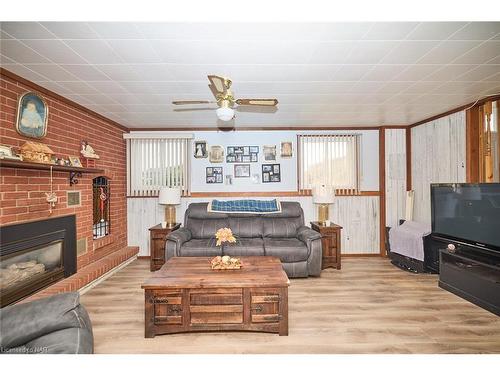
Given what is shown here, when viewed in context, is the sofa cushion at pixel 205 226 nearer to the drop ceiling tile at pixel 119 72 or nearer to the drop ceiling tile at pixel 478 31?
the drop ceiling tile at pixel 119 72

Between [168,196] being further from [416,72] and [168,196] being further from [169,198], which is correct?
[416,72]

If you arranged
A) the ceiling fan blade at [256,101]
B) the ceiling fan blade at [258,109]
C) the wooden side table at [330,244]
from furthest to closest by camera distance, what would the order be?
1. the wooden side table at [330,244]
2. the ceiling fan blade at [258,109]
3. the ceiling fan blade at [256,101]

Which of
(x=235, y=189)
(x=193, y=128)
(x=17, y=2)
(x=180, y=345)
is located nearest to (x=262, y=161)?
(x=235, y=189)

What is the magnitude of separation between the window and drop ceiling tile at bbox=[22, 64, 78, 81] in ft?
6.30

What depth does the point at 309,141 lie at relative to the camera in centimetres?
563

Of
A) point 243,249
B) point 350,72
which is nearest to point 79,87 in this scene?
point 243,249

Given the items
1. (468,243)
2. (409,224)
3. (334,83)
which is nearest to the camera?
(334,83)

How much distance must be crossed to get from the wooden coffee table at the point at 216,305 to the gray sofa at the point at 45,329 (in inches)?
32.7

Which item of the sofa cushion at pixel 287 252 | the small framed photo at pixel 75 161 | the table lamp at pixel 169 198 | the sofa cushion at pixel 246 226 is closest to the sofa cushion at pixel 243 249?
the sofa cushion at pixel 287 252

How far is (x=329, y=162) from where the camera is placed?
5629 mm

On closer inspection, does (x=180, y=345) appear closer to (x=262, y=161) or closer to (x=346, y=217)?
(x=262, y=161)

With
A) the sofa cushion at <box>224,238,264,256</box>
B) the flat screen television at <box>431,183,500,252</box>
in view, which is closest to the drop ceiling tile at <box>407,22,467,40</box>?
the flat screen television at <box>431,183,500,252</box>

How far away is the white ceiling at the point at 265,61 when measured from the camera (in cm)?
208

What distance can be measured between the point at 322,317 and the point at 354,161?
363 centimetres
